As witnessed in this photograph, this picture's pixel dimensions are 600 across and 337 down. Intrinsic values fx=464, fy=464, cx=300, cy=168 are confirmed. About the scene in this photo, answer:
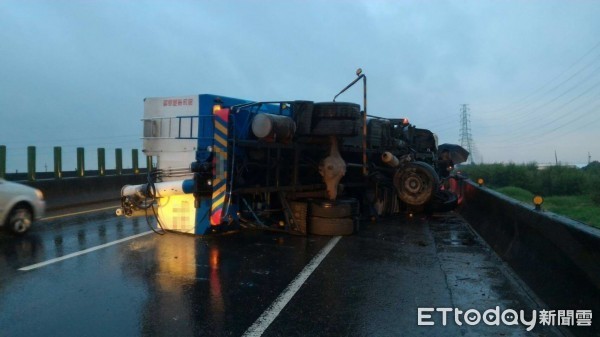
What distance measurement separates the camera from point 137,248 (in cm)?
775

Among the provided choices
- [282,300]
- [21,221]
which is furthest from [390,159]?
[21,221]

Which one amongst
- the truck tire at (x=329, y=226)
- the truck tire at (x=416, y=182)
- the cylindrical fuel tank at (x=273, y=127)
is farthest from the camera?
the truck tire at (x=416, y=182)

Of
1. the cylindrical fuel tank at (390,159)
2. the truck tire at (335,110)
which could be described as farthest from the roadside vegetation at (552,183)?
the truck tire at (335,110)

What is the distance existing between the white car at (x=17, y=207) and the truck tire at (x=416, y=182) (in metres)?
7.66

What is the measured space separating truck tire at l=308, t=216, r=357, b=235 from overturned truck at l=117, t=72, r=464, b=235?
0.02 meters

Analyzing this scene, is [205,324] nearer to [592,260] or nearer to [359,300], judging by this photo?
[359,300]

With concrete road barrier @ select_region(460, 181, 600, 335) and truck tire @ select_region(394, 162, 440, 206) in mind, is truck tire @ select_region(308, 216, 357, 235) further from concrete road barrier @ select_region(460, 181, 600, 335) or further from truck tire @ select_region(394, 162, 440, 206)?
concrete road barrier @ select_region(460, 181, 600, 335)

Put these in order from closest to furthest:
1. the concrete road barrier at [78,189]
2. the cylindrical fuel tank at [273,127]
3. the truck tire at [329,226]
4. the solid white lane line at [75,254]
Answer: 1. the solid white lane line at [75,254]
2. the cylindrical fuel tank at [273,127]
3. the truck tire at [329,226]
4. the concrete road barrier at [78,189]

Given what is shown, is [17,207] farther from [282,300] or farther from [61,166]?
[61,166]

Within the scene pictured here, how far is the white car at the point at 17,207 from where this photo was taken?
28.7 ft

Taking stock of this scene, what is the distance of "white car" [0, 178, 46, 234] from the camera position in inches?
345

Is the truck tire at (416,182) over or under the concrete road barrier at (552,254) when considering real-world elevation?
over

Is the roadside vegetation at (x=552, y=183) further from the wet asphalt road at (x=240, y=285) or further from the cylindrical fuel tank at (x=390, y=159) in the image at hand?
the wet asphalt road at (x=240, y=285)

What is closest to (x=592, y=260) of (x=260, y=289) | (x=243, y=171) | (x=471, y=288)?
(x=471, y=288)
